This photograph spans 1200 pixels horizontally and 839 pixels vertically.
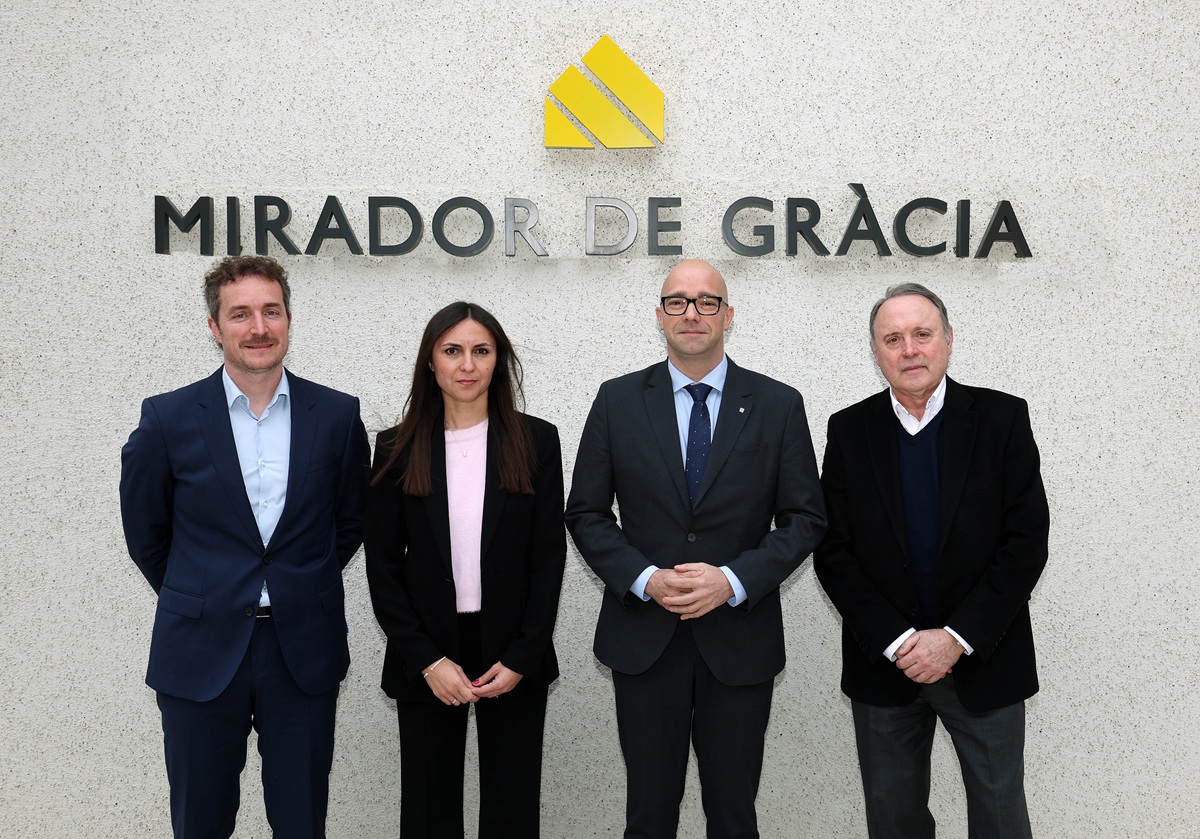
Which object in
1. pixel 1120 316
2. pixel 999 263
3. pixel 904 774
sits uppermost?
pixel 999 263

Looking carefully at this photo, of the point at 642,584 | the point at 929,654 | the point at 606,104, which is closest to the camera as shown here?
the point at 929,654

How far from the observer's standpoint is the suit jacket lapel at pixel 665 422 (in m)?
2.54

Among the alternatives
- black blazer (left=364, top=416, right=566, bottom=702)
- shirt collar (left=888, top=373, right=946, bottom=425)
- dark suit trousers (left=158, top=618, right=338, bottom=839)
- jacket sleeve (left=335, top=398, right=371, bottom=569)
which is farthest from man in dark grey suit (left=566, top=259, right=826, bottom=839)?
dark suit trousers (left=158, top=618, right=338, bottom=839)

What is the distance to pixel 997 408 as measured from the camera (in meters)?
2.49

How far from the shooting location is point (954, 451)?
245 cm

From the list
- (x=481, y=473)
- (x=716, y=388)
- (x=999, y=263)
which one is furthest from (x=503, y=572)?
(x=999, y=263)

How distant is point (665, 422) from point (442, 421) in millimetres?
625

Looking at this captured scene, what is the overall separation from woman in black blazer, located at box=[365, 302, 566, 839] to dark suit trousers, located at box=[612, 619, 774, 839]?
280 mm

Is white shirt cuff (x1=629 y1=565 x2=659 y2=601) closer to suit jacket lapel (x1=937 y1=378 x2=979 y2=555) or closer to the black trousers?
the black trousers

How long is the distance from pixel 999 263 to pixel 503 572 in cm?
229

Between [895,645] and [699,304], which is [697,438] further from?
[895,645]

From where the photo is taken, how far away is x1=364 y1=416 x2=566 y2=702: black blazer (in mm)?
2471

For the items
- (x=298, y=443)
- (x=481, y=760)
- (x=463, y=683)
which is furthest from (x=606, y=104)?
(x=481, y=760)

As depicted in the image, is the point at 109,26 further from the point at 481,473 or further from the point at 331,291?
the point at 481,473
